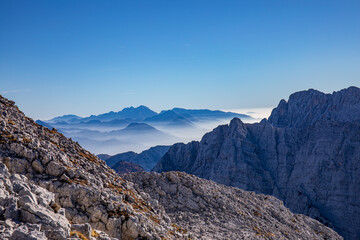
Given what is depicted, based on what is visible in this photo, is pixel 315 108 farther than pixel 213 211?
Yes

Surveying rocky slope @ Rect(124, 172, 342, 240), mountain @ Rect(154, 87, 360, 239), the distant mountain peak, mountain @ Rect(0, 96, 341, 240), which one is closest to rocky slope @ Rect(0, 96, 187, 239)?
mountain @ Rect(0, 96, 341, 240)

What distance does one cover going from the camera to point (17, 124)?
25.0 metres

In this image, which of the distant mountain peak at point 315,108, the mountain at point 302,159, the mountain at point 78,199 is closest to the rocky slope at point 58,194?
the mountain at point 78,199

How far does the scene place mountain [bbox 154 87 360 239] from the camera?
355 feet

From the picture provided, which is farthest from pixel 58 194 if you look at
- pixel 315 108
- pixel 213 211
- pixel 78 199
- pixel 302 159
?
pixel 315 108

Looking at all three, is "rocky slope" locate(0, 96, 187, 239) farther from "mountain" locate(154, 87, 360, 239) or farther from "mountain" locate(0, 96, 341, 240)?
"mountain" locate(154, 87, 360, 239)

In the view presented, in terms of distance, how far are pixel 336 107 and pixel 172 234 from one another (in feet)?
452

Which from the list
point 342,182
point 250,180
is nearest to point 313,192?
point 342,182

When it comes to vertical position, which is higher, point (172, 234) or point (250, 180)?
point (172, 234)

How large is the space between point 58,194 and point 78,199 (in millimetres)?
1218

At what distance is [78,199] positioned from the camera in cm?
2080

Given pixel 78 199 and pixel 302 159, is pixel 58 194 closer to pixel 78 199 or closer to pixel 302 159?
pixel 78 199

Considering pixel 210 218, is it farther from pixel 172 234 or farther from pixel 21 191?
pixel 21 191

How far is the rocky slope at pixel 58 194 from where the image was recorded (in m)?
13.8
